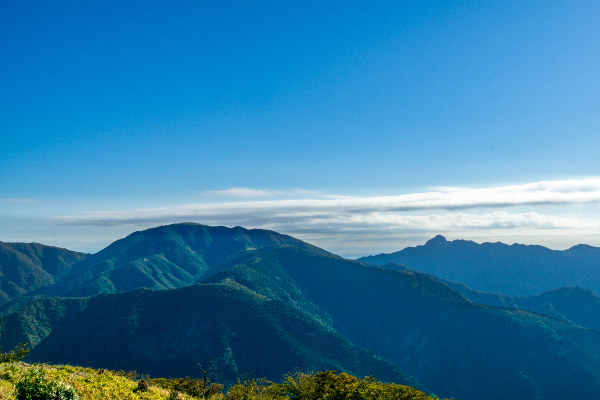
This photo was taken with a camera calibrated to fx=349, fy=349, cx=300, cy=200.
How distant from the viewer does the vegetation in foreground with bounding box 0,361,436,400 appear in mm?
26547

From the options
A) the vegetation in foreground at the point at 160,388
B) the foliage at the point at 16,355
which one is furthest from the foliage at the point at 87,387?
the foliage at the point at 16,355

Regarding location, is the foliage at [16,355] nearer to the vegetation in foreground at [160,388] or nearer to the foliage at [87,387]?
the vegetation in foreground at [160,388]

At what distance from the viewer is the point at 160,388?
162 feet

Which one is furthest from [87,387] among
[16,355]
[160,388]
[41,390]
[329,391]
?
[329,391]

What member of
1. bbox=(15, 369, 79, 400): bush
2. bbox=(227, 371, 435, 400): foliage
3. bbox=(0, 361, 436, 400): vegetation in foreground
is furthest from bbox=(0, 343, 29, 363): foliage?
bbox=(227, 371, 435, 400): foliage

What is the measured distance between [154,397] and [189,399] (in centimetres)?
906

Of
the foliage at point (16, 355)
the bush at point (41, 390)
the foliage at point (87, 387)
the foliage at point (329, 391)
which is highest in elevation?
the bush at point (41, 390)

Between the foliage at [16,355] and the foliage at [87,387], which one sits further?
the foliage at [16,355]

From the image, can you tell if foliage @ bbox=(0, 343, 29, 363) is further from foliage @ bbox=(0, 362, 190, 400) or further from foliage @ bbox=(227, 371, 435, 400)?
foliage @ bbox=(227, 371, 435, 400)

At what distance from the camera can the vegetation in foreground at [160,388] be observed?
2655 cm

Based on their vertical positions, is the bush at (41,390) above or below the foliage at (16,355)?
above

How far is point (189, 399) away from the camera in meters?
45.0

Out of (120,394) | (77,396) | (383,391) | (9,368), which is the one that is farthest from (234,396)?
(77,396)

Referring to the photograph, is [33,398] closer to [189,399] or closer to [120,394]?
[120,394]
